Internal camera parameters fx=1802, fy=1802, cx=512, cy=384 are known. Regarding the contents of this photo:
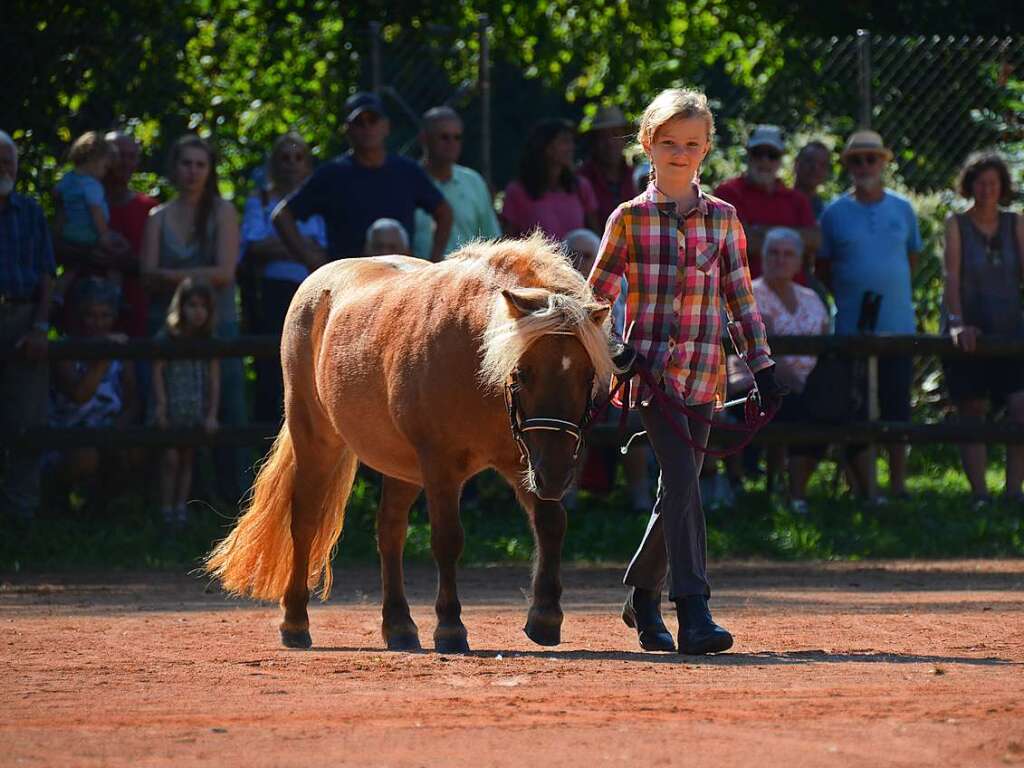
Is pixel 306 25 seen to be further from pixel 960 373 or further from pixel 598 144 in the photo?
pixel 960 373

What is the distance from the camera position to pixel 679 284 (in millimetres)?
6637

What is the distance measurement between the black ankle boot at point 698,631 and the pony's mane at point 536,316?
2.86 ft

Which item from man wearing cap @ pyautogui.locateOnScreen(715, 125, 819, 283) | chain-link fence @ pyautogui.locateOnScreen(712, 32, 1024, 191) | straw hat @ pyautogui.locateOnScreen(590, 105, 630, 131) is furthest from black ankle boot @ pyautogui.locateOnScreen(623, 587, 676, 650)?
chain-link fence @ pyautogui.locateOnScreen(712, 32, 1024, 191)

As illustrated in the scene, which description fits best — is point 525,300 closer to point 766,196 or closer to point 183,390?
point 183,390

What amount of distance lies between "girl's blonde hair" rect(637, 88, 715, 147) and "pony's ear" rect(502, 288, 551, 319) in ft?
2.37

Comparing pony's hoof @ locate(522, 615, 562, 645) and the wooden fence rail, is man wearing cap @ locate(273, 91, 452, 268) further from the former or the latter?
pony's hoof @ locate(522, 615, 562, 645)

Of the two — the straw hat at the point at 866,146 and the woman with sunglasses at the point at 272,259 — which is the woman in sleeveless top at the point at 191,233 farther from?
the straw hat at the point at 866,146

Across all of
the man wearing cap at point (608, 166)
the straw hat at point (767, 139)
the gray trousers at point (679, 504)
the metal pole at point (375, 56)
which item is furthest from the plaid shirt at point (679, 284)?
the metal pole at point (375, 56)

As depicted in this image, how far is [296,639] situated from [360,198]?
15.0 feet

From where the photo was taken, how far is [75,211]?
37.9ft

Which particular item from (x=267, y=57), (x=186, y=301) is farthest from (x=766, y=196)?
(x=267, y=57)

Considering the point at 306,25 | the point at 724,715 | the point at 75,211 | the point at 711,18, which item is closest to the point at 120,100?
the point at 75,211

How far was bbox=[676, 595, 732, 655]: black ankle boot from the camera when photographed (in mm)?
6555

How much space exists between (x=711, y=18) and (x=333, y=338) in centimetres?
1197
